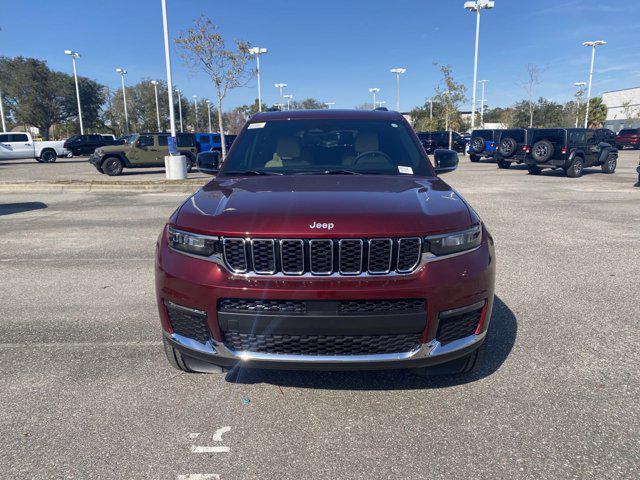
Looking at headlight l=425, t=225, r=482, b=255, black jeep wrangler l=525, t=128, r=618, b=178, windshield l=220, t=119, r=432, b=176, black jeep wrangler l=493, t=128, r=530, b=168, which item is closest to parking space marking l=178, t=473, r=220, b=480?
headlight l=425, t=225, r=482, b=255

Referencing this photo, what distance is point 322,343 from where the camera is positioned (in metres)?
2.40

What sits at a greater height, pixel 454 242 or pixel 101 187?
pixel 454 242

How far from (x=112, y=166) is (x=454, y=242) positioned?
1942 cm

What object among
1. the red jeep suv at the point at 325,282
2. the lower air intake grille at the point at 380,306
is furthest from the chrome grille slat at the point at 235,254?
the lower air intake grille at the point at 380,306

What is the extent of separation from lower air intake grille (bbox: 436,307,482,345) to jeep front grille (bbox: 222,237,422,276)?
37 cm

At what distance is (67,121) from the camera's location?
63219 mm

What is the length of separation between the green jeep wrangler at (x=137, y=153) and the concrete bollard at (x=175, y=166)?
3.95 meters

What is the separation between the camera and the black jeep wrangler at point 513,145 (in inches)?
789

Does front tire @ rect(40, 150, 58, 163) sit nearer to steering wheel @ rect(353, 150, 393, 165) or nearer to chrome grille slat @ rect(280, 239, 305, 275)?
steering wheel @ rect(353, 150, 393, 165)

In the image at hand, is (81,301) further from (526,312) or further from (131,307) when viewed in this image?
(526,312)

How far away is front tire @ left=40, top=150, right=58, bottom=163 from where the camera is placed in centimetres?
3052

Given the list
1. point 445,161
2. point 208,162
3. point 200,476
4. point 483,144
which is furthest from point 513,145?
point 200,476

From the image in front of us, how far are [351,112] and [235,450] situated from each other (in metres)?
3.07

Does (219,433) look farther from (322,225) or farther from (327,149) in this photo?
(327,149)
